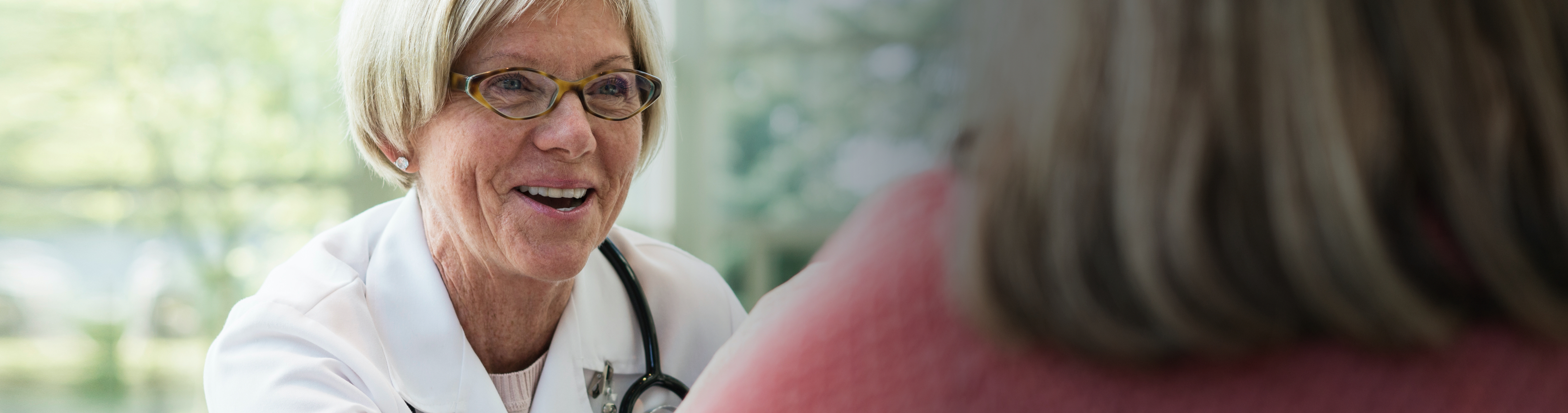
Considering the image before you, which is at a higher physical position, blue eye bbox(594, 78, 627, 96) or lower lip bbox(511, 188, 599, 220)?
blue eye bbox(594, 78, 627, 96)

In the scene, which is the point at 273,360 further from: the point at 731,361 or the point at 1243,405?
the point at 1243,405

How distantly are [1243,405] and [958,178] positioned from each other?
139 millimetres

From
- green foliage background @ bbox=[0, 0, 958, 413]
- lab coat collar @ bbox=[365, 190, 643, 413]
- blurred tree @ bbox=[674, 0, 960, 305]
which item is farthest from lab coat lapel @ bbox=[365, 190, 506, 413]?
green foliage background @ bbox=[0, 0, 958, 413]

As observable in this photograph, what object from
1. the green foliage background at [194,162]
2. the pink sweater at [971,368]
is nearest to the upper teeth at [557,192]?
the pink sweater at [971,368]

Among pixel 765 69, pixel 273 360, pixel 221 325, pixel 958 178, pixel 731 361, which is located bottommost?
pixel 221 325

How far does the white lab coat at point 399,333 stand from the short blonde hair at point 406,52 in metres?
0.12

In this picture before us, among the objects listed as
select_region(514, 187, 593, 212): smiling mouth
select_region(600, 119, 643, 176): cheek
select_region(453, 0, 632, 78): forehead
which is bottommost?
select_region(514, 187, 593, 212): smiling mouth

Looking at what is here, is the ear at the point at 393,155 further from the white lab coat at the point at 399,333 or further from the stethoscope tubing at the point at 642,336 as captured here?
the stethoscope tubing at the point at 642,336

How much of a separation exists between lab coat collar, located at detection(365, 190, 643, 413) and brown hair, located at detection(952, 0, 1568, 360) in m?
0.79

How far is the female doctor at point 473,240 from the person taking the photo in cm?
93

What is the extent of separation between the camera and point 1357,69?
12.9 inches

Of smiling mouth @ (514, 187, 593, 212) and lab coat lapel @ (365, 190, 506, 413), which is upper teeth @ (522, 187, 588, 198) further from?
lab coat lapel @ (365, 190, 506, 413)

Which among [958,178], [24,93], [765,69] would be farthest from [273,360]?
[24,93]

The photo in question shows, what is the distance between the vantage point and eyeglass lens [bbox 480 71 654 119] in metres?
0.95
